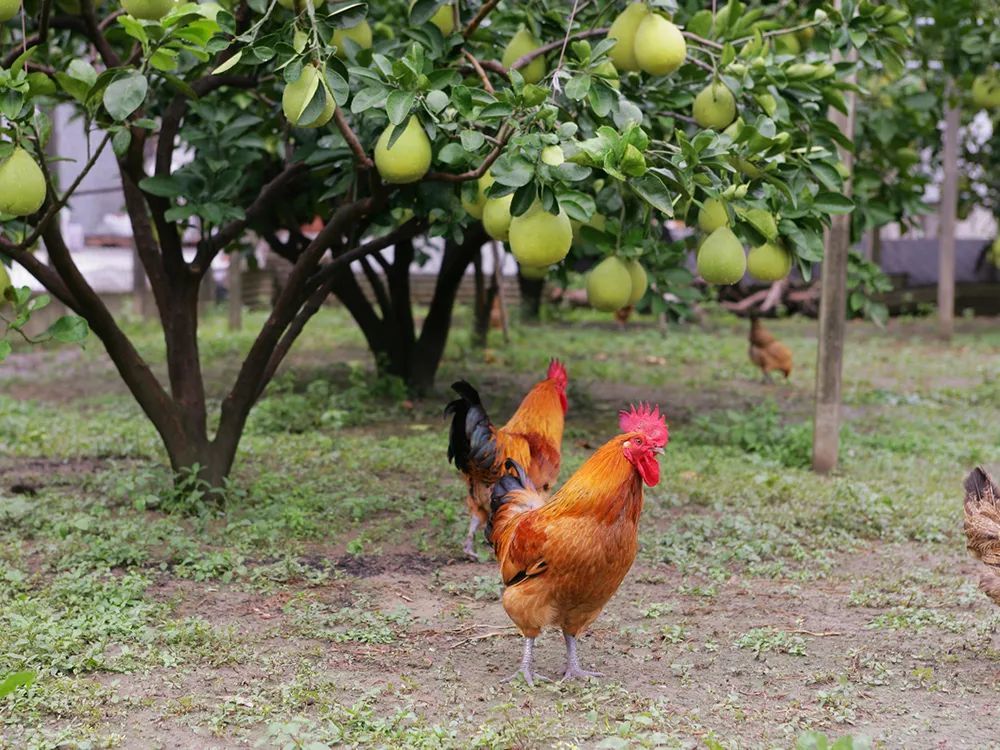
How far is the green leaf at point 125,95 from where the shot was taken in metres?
3.66

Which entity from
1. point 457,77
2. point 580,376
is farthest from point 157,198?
point 580,376

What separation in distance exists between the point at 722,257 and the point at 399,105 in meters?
1.13

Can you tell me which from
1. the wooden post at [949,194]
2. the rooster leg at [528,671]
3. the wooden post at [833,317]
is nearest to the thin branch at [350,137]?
the rooster leg at [528,671]

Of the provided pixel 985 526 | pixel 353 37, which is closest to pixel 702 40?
pixel 353 37

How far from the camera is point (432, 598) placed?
4605 mm

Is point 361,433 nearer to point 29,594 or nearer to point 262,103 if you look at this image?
point 262,103

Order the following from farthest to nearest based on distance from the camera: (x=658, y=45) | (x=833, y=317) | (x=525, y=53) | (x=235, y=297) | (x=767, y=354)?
1. (x=235, y=297)
2. (x=767, y=354)
3. (x=833, y=317)
4. (x=525, y=53)
5. (x=658, y=45)

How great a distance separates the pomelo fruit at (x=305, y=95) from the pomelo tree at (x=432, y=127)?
0.04ft

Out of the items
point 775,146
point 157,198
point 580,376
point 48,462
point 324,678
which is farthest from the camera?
Result: point 580,376

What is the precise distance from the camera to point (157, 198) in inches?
210

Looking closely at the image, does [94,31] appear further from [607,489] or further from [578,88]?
[607,489]

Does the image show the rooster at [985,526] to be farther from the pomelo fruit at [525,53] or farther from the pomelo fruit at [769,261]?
the pomelo fruit at [525,53]

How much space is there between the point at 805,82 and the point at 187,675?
10.4 feet

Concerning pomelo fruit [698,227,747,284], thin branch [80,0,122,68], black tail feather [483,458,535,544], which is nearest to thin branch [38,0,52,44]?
thin branch [80,0,122,68]
